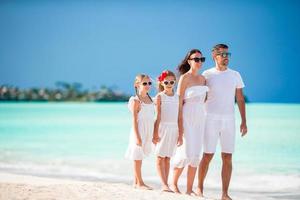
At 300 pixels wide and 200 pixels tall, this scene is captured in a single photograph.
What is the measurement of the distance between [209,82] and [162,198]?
1.42 meters

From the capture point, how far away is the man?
7.12 metres

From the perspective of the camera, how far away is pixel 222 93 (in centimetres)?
714

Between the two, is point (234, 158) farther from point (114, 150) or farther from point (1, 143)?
point (1, 143)

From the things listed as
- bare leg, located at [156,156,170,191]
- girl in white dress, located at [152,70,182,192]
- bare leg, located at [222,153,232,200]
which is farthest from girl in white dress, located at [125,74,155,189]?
bare leg, located at [222,153,232,200]

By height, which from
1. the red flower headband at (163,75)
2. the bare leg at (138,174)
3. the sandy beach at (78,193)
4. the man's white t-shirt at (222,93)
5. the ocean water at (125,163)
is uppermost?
the red flower headband at (163,75)

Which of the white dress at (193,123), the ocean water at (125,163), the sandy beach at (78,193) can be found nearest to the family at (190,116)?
the white dress at (193,123)

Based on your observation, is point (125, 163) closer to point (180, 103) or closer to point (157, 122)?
point (157, 122)

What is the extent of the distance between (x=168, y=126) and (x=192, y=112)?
37 centimetres

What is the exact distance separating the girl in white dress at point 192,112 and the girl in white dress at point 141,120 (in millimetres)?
409

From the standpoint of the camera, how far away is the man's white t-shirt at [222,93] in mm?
7133

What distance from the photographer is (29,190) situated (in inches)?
277

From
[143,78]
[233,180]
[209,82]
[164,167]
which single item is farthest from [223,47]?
[233,180]

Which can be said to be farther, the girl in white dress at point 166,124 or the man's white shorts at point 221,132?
the girl in white dress at point 166,124

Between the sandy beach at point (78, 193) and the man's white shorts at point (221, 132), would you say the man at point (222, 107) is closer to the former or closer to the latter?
the man's white shorts at point (221, 132)
